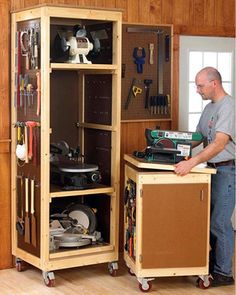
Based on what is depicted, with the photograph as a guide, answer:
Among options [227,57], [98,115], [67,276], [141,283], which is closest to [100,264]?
A: [67,276]

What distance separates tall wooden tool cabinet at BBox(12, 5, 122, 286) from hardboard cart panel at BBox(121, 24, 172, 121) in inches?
15.3

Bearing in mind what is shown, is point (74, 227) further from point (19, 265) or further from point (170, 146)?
point (170, 146)

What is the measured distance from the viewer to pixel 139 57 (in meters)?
5.50

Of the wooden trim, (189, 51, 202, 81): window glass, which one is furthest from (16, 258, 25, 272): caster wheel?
the wooden trim

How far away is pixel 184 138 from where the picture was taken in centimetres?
469

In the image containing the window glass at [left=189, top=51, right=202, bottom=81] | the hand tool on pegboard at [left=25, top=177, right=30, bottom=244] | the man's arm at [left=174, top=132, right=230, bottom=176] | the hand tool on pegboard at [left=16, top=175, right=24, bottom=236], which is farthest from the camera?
the window glass at [left=189, top=51, right=202, bottom=81]

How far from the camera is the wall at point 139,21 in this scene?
16.3 feet

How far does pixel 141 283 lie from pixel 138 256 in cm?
20

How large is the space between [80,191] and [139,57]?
52.6 inches

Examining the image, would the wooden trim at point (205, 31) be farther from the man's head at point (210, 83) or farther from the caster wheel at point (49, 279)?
the caster wheel at point (49, 279)

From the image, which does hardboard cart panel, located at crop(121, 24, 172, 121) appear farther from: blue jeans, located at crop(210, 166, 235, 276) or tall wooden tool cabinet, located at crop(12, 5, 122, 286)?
blue jeans, located at crop(210, 166, 235, 276)

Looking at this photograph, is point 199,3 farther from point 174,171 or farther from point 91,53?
point 174,171

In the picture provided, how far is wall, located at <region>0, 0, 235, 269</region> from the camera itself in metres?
4.95

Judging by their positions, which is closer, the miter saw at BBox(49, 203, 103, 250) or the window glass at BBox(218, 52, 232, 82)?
the miter saw at BBox(49, 203, 103, 250)
